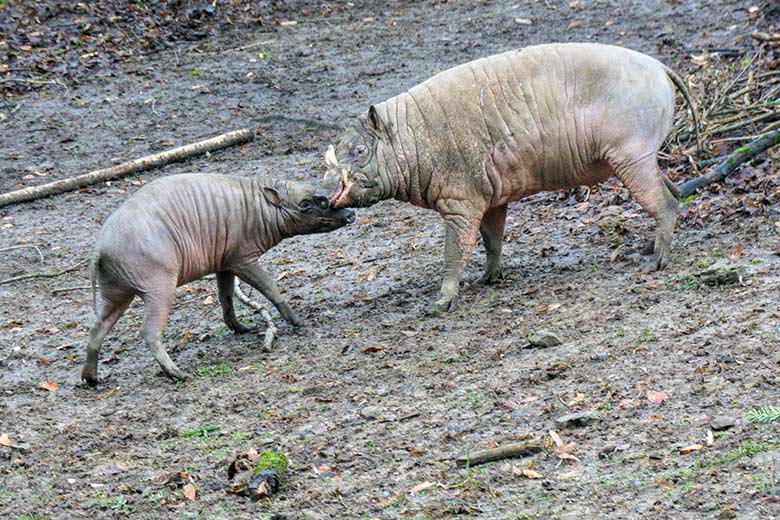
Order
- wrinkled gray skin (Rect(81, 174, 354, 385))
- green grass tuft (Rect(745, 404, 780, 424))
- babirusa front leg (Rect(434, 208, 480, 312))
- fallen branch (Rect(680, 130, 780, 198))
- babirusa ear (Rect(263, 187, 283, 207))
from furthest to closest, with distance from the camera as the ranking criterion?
fallen branch (Rect(680, 130, 780, 198))
babirusa ear (Rect(263, 187, 283, 207))
babirusa front leg (Rect(434, 208, 480, 312))
wrinkled gray skin (Rect(81, 174, 354, 385))
green grass tuft (Rect(745, 404, 780, 424))

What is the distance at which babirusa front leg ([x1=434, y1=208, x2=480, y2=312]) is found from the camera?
320 inches

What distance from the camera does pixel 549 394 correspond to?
6.05 m

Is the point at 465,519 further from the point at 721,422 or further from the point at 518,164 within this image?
the point at 518,164

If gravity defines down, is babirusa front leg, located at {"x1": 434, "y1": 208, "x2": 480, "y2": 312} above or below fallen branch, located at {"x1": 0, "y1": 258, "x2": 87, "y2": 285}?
above

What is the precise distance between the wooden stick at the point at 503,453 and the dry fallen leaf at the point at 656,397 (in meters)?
0.71

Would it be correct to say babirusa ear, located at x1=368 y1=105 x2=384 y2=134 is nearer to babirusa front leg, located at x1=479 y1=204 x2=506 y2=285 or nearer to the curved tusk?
the curved tusk

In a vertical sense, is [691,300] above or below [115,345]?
above

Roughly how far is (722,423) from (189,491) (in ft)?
8.72

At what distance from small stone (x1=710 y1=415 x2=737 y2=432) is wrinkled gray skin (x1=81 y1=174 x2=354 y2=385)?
3796 millimetres

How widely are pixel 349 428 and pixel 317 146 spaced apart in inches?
283

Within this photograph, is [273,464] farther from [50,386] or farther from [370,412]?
[50,386]

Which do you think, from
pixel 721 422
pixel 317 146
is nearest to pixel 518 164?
pixel 721 422

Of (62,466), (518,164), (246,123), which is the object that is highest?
(518,164)

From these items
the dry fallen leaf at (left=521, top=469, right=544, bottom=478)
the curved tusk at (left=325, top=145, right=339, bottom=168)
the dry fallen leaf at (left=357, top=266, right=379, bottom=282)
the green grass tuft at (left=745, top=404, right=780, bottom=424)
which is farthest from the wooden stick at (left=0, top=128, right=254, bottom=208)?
the green grass tuft at (left=745, top=404, right=780, bottom=424)
